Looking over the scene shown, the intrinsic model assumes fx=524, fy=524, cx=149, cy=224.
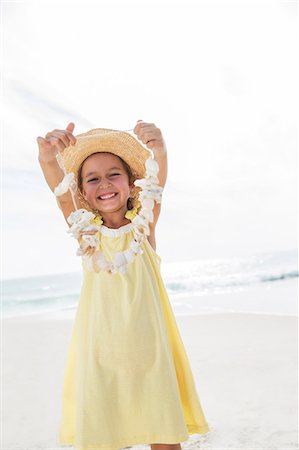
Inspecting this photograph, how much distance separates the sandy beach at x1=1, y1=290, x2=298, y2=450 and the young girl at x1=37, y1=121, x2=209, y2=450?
1102 millimetres

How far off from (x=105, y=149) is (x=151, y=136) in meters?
0.29

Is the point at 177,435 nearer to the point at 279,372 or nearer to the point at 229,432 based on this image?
the point at 229,432

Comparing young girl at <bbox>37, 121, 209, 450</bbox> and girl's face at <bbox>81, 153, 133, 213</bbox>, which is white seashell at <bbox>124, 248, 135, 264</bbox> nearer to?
young girl at <bbox>37, 121, 209, 450</bbox>

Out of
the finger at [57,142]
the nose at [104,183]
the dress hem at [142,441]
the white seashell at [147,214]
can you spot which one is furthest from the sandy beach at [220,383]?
the finger at [57,142]

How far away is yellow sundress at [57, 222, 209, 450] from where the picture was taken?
7.11 feet

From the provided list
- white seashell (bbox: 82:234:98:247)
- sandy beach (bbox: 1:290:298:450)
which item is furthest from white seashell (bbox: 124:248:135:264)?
sandy beach (bbox: 1:290:298:450)

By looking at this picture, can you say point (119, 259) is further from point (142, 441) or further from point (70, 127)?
point (142, 441)

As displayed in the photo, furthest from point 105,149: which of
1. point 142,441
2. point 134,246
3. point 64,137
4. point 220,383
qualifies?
point 220,383

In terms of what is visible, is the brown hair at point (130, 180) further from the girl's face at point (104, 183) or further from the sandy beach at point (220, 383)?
the sandy beach at point (220, 383)

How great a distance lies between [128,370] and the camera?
2.20m

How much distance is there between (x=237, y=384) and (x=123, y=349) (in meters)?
2.56

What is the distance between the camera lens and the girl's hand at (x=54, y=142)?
2.34 m

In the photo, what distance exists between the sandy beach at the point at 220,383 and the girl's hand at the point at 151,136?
5.97 feet

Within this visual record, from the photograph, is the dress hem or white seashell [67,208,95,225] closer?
the dress hem
